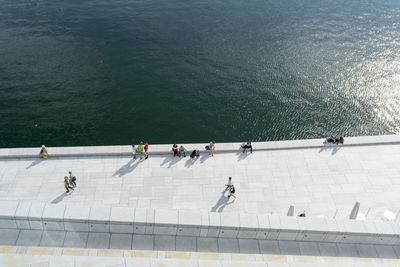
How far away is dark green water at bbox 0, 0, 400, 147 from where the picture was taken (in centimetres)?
3381

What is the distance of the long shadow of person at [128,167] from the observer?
75.0 ft

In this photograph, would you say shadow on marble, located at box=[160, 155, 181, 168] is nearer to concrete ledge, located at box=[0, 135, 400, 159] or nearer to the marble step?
concrete ledge, located at box=[0, 135, 400, 159]

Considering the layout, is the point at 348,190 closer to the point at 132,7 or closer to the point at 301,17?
the point at 301,17

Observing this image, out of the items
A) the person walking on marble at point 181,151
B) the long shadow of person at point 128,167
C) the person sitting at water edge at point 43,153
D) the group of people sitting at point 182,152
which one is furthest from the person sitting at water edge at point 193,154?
the person sitting at water edge at point 43,153

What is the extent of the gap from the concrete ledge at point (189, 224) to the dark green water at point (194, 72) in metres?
17.9

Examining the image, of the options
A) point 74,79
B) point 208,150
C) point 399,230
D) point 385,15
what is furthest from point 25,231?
point 385,15

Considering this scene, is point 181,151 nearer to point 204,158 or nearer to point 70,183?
point 204,158

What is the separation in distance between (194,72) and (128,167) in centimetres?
2287

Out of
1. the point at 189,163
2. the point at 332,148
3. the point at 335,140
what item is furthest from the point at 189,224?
the point at 335,140

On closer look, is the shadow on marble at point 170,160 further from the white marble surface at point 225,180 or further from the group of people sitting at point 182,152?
the group of people sitting at point 182,152

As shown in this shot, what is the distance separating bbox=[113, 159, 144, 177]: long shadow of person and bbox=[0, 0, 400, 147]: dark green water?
8132 millimetres

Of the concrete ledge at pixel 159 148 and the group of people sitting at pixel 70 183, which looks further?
the concrete ledge at pixel 159 148

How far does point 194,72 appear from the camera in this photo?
141 feet

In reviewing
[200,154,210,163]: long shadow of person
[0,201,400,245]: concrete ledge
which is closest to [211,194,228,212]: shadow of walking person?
[200,154,210,163]: long shadow of person
